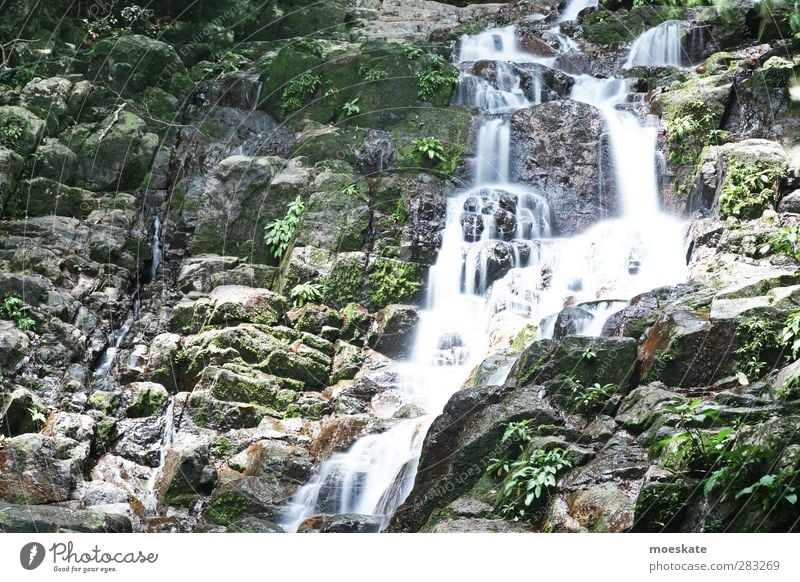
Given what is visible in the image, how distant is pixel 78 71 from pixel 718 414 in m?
18.1

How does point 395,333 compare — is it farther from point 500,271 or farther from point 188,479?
point 188,479

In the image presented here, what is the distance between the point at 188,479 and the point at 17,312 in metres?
4.70

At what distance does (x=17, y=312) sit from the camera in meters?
13.9

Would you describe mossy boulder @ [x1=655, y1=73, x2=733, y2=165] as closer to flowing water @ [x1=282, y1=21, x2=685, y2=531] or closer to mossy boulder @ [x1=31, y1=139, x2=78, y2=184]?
flowing water @ [x1=282, y1=21, x2=685, y2=531]

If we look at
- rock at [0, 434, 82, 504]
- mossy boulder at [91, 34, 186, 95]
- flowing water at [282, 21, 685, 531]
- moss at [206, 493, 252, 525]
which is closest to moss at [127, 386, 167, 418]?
rock at [0, 434, 82, 504]

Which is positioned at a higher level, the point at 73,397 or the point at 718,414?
the point at 718,414

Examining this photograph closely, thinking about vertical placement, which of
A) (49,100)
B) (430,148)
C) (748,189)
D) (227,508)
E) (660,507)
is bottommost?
(227,508)

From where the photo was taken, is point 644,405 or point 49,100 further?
point 49,100

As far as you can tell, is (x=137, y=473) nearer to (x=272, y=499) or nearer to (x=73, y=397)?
(x=73, y=397)

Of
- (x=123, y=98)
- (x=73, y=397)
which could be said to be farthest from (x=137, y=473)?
(x=123, y=98)

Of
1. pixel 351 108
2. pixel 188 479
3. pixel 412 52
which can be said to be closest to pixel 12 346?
pixel 188 479

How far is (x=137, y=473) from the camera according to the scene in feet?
39.9
